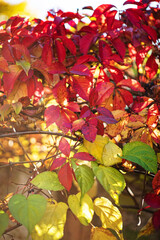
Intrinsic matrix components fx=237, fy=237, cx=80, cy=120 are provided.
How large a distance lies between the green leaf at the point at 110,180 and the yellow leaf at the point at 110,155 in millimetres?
22

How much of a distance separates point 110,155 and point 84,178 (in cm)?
12

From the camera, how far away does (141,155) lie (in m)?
0.74

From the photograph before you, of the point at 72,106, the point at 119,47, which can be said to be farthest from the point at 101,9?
the point at 72,106

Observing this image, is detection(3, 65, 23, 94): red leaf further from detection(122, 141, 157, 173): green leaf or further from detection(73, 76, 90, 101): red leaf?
detection(122, 141, 157, 173): green leaf

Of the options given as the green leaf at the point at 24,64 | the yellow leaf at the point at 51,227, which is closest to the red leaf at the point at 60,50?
the green leaf at the point at 24,64

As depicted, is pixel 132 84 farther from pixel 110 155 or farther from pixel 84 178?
pixel 84 178

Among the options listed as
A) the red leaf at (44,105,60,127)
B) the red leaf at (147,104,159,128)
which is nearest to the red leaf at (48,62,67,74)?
the red leaf at (44,105,60,127)

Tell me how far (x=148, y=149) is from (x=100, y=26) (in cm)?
49

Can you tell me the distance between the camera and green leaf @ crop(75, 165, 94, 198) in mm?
653

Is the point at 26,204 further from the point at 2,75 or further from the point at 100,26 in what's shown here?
the point at 100,26

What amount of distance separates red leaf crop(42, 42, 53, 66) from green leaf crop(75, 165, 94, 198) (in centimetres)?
35

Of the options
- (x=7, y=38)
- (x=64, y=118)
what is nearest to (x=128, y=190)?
(x=64, y=118)

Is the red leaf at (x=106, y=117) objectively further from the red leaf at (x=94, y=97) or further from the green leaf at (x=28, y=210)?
the green leaf at (x=28, y=210)

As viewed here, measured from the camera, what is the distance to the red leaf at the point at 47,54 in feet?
2.48
